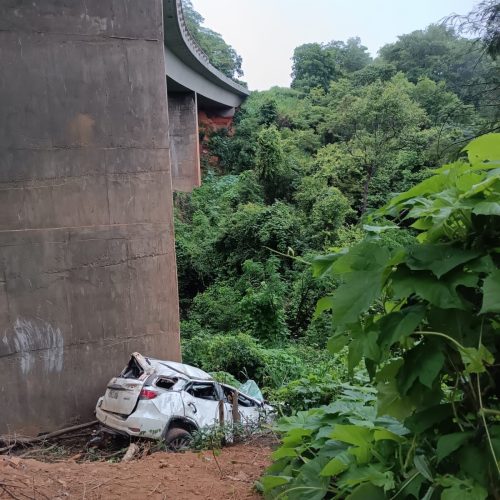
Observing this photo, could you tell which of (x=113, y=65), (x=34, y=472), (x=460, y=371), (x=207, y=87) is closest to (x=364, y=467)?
(x=460, y=371)

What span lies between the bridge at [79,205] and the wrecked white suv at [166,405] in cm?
106

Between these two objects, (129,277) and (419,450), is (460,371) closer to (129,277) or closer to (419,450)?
(419,450)

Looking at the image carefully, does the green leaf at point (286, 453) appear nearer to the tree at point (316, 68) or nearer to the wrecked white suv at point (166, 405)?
the wrecked white suv at point (166, 405)

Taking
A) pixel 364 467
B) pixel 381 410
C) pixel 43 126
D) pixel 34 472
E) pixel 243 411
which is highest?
pixel 43 126

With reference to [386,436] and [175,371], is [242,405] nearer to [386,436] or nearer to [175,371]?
[175,371]

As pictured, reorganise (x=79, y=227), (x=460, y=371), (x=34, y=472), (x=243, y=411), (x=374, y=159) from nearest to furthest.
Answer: (x=460, y=371), (x=34, y=472), (x=243, y=411), (x=79, y=227), (x=374, y=159)

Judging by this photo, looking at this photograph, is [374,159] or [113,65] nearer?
[113,65]

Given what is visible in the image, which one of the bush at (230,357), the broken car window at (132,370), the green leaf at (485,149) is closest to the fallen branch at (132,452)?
the broken car window at (132,370)

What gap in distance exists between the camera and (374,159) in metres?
18.0

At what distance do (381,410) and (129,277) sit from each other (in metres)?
6.97

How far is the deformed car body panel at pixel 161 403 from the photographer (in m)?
5.97

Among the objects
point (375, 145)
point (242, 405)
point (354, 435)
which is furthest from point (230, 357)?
point (375, 145)

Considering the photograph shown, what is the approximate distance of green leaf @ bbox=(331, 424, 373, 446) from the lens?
1.31m

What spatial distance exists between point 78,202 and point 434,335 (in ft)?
23.1
